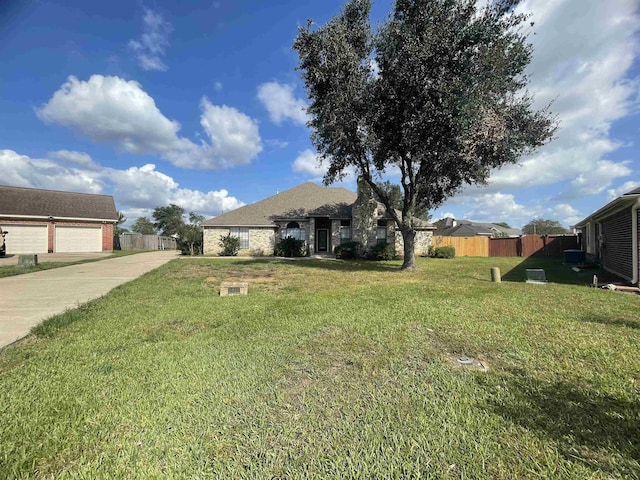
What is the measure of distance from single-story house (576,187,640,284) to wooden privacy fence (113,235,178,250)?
102 ft

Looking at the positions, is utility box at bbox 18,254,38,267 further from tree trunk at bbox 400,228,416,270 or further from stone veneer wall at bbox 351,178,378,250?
stone veneer wall at bbox 351,178,378,250

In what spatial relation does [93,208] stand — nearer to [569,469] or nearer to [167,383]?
[167,383]

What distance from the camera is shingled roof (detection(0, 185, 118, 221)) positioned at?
23.2 m

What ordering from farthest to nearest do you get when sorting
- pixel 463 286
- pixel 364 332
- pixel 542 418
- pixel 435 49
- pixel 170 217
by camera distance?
pixel 170 217 → pixel 435 49 → pixel 463 286 → pixel 364 332 → pixel 542 418

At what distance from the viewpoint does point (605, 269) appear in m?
12.9

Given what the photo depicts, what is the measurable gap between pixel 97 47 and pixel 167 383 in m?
13.1

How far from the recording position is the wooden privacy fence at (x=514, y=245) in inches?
Answer: 902

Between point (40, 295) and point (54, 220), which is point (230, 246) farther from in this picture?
point (54, 220)

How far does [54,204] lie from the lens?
81.9 ft

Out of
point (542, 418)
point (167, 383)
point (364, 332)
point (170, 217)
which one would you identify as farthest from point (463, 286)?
point (170, 217)

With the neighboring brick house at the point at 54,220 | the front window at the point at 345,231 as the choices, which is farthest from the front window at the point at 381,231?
the neighboring brick house at the point at 54,220

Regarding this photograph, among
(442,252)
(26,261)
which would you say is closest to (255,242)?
(26,261)

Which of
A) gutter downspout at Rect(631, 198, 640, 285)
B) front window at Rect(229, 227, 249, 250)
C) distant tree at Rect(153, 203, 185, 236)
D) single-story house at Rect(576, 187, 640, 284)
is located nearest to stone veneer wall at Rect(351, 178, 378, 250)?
front window at Rect(229, 227, 249, 250)

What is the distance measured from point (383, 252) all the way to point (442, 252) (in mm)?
4884
